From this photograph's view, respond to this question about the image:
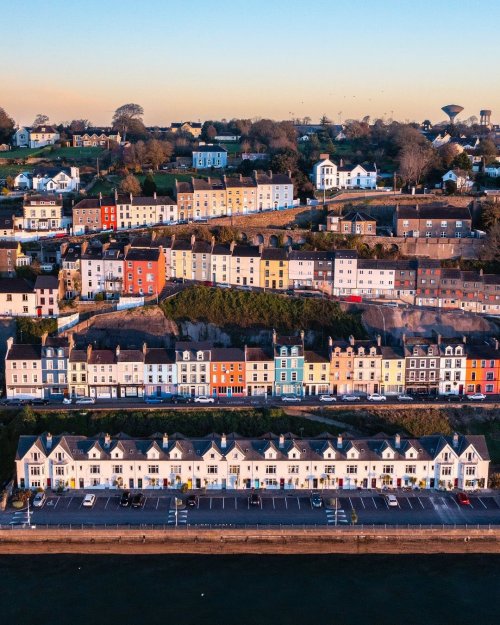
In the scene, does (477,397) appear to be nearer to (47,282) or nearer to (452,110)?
(47,282)

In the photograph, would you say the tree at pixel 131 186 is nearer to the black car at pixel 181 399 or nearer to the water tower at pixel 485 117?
the black car at pixel 181 399

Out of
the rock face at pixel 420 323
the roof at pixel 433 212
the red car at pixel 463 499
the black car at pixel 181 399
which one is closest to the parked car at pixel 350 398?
the rock face at pixel 420 323

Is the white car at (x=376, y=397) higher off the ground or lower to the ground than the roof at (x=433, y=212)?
lower

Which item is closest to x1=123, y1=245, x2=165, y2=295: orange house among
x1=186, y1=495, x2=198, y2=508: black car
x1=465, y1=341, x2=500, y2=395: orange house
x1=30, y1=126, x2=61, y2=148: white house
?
x1=186, y1=495, x2=198, y2=508: black car

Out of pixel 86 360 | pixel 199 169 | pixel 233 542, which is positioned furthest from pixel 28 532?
pixel 199 169
